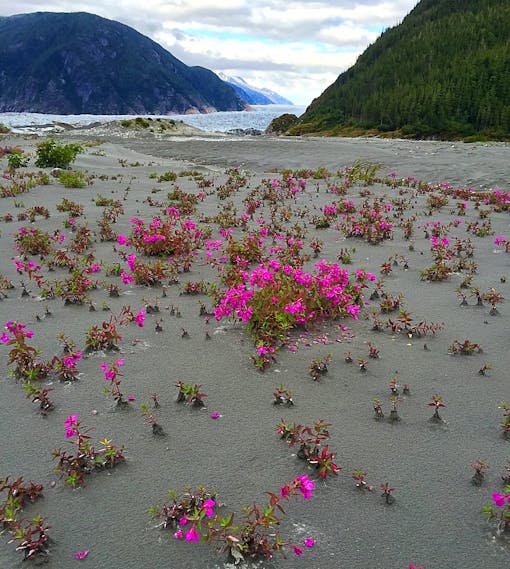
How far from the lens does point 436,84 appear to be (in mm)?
78875

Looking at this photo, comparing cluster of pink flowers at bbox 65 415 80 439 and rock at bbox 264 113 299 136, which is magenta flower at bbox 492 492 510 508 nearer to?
cluster of pink flowers at bbox 65 415 80 439

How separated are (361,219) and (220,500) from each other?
889cm

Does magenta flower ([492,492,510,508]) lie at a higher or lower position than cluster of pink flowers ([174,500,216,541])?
higher

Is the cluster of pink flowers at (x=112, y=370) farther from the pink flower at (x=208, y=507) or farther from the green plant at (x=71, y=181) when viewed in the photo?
the green plant at (x=71, y=181)

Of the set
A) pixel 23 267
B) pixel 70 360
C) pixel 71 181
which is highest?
pixel 71 181

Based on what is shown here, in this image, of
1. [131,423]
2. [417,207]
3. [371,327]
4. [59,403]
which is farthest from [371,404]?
[417,207]

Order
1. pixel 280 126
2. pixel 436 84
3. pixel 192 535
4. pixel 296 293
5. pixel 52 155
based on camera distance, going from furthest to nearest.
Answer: pixel 280 126, pixel 436 84, pixel 52 155, pixel 296 293, pixel 192 535

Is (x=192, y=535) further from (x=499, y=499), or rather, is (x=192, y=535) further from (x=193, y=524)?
(x=499, y=499)

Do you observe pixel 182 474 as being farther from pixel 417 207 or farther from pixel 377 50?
pixel 377 50

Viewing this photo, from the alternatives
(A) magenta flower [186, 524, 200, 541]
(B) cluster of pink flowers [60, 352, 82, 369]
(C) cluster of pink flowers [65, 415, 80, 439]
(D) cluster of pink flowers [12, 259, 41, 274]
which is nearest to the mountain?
(D) cluster of pink flowers [12, 259, 41, 274]

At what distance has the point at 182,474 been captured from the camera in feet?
10.7

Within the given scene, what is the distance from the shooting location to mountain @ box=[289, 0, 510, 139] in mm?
66375

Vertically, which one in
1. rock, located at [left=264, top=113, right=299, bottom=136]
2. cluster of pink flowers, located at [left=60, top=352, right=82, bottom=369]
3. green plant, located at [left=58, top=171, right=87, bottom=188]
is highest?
rock, located at [left=264, top=113, right=299, bottom=136]

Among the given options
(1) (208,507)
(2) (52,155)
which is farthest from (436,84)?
(1) (208,507)
